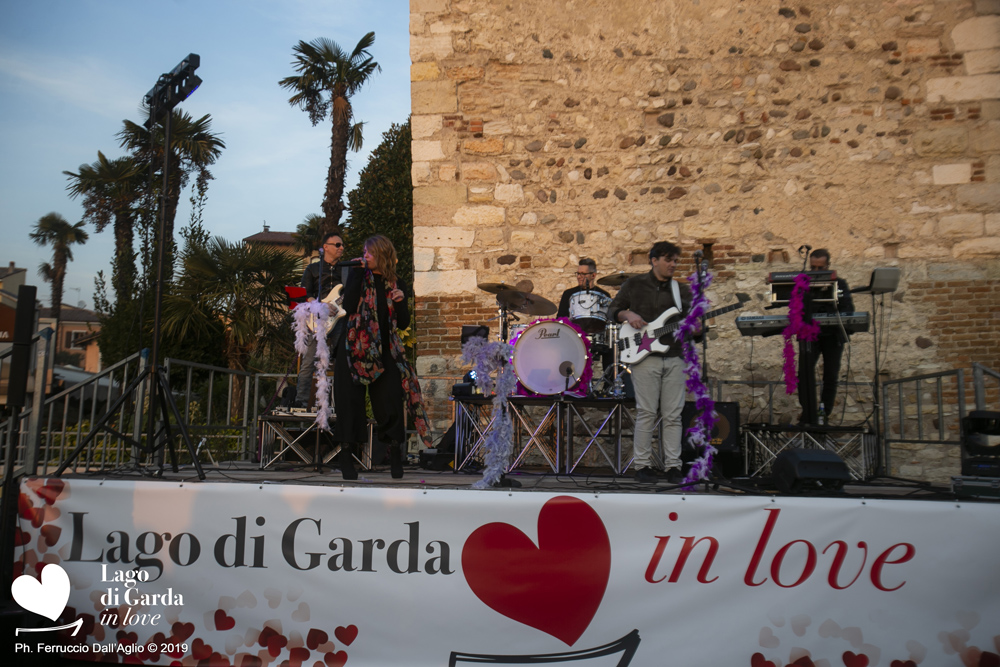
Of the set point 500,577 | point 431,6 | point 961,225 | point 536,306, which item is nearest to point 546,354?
point 536,306

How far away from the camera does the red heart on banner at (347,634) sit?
3436 mm

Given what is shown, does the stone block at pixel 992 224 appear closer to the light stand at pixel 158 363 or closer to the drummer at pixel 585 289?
the drummer at pixel 585 289

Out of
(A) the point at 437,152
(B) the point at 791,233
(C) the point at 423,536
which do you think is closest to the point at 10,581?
(C) the point at 423,536

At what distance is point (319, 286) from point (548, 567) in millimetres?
3408

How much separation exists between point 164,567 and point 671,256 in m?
3.73

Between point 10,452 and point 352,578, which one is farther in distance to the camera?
point 10,452

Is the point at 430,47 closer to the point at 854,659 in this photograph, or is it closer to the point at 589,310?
the point at 589,310

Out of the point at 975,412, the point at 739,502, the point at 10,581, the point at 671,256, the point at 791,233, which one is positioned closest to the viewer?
the point at 739,502

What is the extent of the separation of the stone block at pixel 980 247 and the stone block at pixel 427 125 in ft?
17.7

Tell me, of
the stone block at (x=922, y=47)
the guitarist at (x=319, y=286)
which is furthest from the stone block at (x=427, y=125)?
the stone block at (x=922, y=47)

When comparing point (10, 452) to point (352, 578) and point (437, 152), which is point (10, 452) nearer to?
point (352, 578)

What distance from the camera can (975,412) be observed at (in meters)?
4.35

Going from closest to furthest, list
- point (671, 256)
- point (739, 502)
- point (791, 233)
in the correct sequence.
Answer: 1. point (739, 502)
2. point (671, 256)
3. point (791, 233)

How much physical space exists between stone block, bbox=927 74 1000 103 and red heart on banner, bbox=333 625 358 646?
23.7 ft
